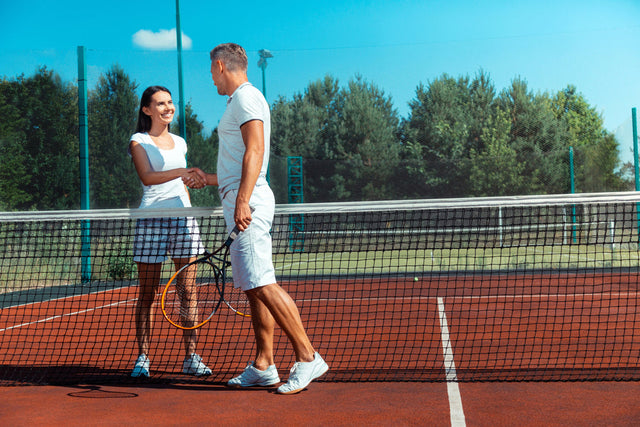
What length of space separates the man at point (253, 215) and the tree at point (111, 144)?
8.14 meters

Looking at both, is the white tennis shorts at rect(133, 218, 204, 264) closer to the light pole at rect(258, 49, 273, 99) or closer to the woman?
the woman

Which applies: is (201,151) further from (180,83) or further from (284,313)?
(284,313)

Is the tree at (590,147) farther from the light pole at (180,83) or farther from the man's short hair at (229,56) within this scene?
the man's short hair at (229,56)

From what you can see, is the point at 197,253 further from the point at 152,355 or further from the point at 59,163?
the point at 59,163

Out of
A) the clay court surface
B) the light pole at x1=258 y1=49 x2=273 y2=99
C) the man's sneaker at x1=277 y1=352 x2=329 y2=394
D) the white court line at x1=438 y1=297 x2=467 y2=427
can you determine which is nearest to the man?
the man's sneaker at x1=277 y1=352 x2=329 y2=394

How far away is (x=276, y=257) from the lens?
14172 mm

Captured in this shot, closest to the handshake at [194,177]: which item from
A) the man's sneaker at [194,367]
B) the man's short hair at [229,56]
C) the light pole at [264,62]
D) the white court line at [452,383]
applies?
the man's short hair at [229,56]

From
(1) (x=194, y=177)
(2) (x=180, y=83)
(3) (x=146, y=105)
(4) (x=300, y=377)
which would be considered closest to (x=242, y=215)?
(1) (x=194, y=177)

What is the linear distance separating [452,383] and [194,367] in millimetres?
1489

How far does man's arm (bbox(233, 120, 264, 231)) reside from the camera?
3.37 m

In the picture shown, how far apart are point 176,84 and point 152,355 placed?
9.49m

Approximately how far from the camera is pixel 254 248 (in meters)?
3.48

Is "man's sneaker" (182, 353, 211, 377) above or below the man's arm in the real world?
below

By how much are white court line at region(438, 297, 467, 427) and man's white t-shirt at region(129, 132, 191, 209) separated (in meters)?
1.86
